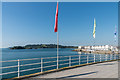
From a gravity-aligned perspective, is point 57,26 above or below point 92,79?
above

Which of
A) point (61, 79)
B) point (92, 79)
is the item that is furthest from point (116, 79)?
point (61, 79)

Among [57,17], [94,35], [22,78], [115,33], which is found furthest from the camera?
[115,33]

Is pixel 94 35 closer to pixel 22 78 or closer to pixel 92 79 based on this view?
pixel 92 79

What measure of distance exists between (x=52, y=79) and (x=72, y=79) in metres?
0.94

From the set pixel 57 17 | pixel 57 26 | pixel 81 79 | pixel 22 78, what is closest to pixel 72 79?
pixel 81 79

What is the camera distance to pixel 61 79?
460 centimetres

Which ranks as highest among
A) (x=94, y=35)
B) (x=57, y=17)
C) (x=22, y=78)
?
(x=57, y=17)

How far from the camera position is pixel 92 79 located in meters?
4.52

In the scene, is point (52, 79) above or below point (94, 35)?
below

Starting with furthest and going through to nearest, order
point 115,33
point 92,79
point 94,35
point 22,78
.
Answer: point 115,33 → point 94,35 → point 22,78 → point 92,79

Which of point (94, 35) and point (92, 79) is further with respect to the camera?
point (94, 35)

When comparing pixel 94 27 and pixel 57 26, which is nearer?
pixel 57 26

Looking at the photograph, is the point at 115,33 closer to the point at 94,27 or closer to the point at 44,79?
the point at 94,27

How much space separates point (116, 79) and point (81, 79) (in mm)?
1648
